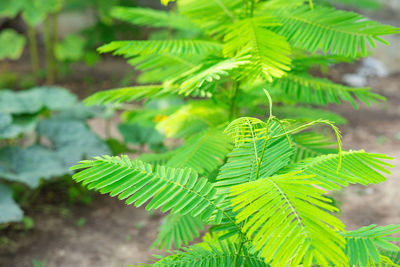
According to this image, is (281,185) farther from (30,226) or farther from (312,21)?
(30,226)

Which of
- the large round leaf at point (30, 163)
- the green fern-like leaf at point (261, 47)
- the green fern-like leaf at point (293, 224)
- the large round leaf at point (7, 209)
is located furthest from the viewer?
the large round leaf at point (30, 163)

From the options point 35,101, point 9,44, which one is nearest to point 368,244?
point 35,101

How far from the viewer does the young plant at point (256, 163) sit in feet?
2.42

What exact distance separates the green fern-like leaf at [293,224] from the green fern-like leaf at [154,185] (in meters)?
0.14

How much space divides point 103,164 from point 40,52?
7.74 metres

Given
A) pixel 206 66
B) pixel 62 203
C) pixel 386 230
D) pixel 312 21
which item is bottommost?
pixel 62 203

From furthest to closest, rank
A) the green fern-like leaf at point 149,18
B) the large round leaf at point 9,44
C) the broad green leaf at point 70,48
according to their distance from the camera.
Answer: the broad green leaf at point 70,48
the large round leaf at point 9,44
the green fern-like leaf at point 149,18

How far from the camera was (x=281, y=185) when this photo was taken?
2.53 ft

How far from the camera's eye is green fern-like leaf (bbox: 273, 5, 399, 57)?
3.93 ft

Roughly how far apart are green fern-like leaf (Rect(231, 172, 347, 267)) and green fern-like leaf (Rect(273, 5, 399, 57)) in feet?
2.00

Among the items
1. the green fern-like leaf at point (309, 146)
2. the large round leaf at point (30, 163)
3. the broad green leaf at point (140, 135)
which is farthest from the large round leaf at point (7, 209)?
the green fern-like leaf at point (309, 146)

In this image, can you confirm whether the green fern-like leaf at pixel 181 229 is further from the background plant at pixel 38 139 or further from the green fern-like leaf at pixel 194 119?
the background plant at pixel 38 139

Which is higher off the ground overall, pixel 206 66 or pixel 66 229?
pixel 206 66

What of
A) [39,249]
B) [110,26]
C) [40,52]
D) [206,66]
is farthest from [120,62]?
[206,66]
